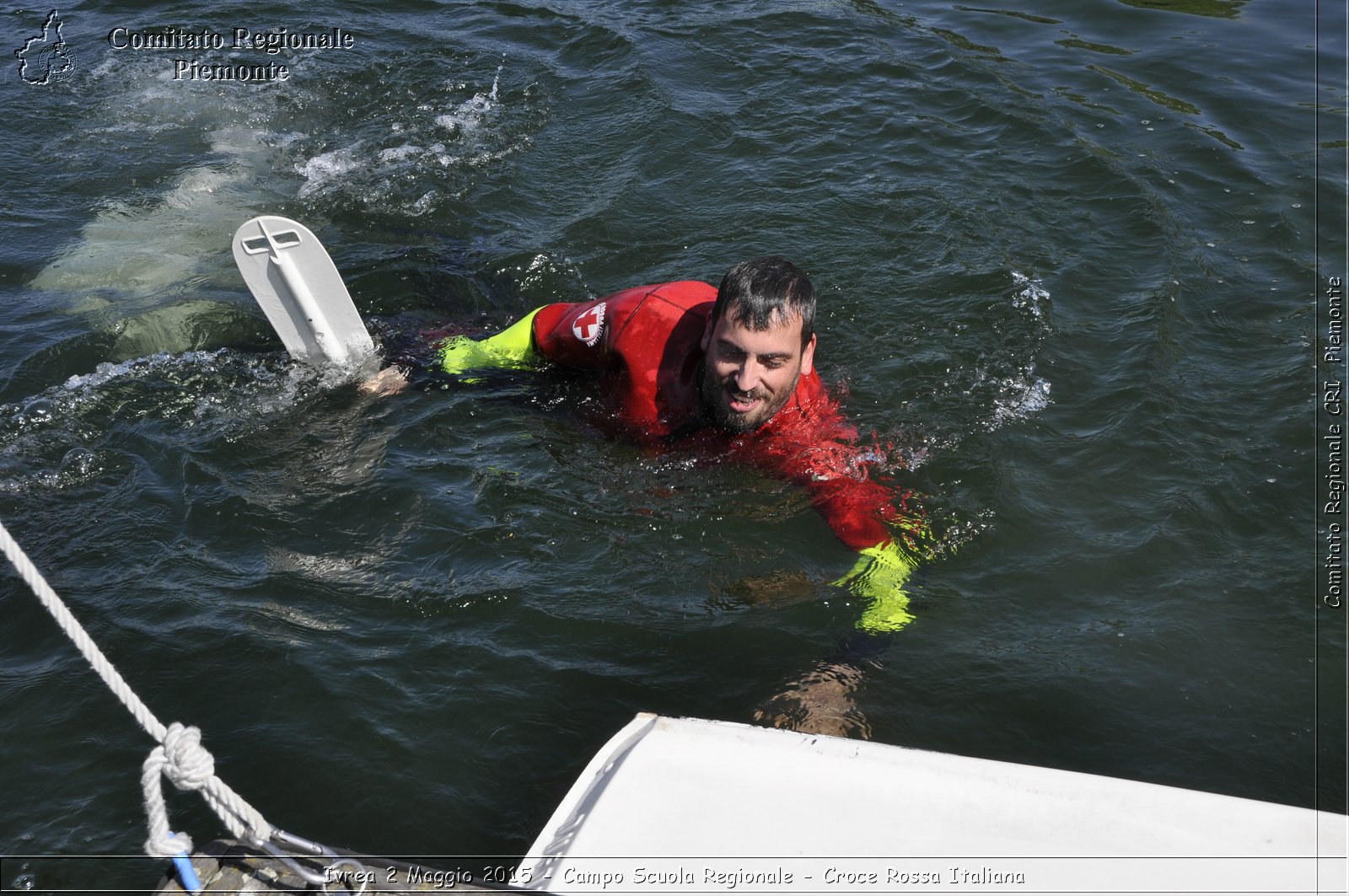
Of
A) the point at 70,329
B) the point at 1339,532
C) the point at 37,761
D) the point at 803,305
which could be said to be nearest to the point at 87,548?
the point at 37,761

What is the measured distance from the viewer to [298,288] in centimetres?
463

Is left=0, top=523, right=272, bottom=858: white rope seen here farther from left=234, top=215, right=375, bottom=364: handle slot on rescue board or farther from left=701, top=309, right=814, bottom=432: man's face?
left=234, top=215, right=375, bottom=364: handle slot on rescue board

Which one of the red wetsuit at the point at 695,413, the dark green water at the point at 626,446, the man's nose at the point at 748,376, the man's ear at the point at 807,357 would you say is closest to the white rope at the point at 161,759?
the dark green water at the point at 626,446

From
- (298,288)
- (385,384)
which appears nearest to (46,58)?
(298,288)

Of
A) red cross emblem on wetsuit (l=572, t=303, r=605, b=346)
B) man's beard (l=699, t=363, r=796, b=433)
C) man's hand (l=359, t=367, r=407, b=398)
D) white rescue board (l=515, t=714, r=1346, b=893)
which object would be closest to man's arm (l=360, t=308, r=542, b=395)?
man's hand (l=359, t=367, r=407, b=398)

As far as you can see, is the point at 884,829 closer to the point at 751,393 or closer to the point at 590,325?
the point at 751,393

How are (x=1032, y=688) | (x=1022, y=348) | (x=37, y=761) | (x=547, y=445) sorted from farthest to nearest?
(x=1022, y=348)
(x=547, y=445)
(x=1032, y=688)
(x=37, y=761)

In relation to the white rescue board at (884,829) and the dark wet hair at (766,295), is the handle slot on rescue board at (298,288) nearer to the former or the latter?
the dark wet hair at (766,295)

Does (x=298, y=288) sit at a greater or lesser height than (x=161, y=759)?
greater

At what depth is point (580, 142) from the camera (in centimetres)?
687

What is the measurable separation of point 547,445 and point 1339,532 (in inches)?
122

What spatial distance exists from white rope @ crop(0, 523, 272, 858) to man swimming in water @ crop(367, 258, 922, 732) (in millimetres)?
1796

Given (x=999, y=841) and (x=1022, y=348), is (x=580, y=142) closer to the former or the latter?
(x=1022, y=348)

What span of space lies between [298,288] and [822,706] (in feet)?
9.23
